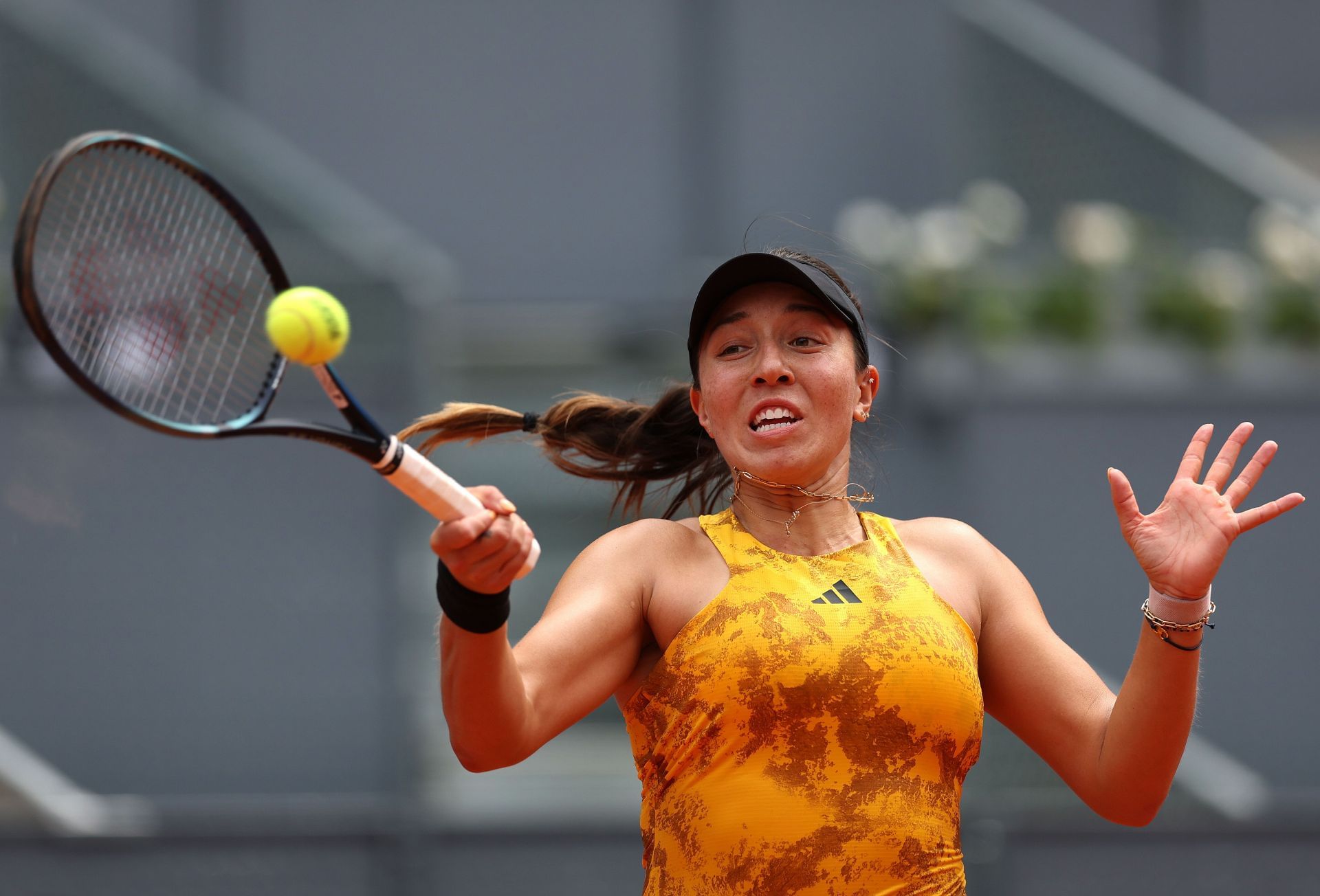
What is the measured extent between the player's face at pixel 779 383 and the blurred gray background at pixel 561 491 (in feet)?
9.25

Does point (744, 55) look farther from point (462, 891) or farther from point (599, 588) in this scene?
point (599, 588)

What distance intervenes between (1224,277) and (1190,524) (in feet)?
13.9

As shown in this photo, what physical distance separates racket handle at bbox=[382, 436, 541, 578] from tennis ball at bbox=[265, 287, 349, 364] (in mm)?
158

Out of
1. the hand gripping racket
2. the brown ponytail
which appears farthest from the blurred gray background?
the brown ponytail

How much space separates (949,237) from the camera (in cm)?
616

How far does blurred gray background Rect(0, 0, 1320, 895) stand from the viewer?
5.18 meters

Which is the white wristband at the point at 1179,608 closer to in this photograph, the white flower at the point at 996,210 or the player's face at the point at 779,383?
the player's face at the point at 779,383

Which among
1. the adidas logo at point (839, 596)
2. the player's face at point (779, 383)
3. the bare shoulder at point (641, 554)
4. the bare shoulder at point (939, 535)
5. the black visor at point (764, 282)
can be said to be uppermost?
the black visor at point (764, 282)

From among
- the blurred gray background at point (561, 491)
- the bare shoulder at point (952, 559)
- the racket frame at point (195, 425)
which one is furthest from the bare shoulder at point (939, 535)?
the blurred gray background at point (561, 491)

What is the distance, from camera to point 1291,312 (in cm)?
623

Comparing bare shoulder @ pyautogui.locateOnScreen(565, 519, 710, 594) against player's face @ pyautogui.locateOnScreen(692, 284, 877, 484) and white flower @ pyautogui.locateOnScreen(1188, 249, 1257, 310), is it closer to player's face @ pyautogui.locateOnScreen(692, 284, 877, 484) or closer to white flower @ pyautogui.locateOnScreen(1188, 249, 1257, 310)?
player's face @ pyautogui.locateOnScreen(692, 284, 877, 484)

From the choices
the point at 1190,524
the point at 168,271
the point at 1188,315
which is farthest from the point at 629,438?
the point at 1188,315

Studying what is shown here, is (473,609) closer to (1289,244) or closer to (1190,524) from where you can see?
(1190,524)

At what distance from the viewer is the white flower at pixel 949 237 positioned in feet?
20.0
